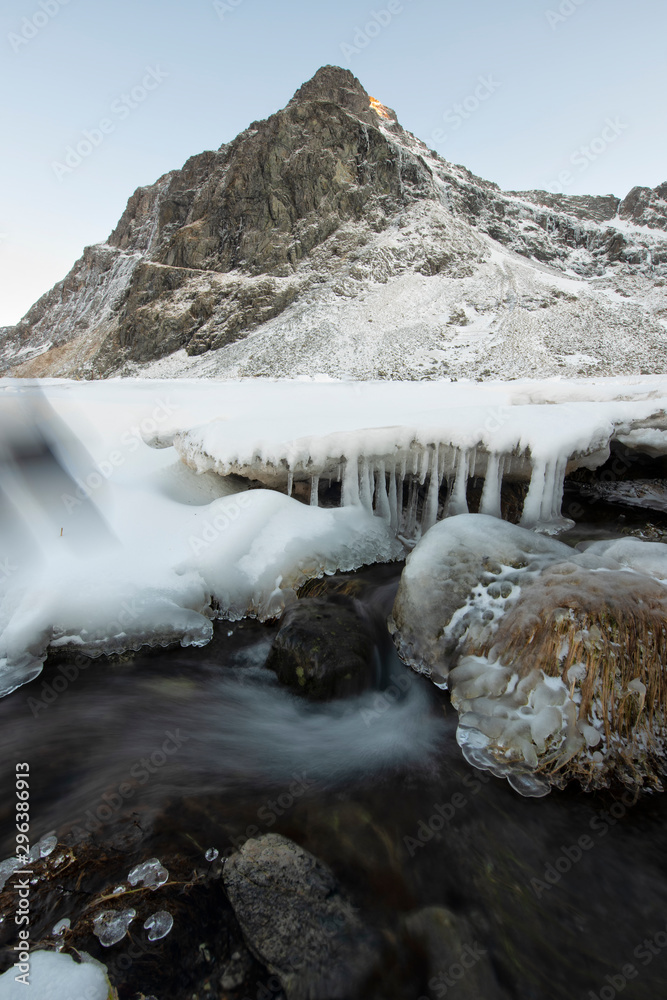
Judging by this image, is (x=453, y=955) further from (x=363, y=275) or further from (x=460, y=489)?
(x=363, y=275)

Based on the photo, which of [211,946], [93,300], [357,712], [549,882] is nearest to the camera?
[211,946]

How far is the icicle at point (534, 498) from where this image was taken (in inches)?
204

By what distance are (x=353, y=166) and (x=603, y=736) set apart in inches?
1803

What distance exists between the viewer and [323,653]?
349 cm

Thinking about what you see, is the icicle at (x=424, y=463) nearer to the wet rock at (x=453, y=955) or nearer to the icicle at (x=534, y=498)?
the icicle at (x=534, y=498)

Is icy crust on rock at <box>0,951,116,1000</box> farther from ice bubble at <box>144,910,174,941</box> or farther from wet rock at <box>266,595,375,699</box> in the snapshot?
wet rock at <box>266,595,375,699</box>

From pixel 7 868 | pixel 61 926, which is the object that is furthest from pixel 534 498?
pixel 7 868

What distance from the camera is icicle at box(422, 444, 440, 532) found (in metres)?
5.43

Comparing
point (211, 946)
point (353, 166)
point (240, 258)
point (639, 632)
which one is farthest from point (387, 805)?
point (353, 166)

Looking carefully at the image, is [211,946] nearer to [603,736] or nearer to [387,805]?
[387,805]

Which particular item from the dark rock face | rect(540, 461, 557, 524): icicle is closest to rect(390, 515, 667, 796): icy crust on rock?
rect(540, 461, 557, 524): icicle

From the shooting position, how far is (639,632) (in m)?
2.70

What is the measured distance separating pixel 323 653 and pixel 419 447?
9.50ft

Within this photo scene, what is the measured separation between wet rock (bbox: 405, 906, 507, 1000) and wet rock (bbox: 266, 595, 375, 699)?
1.59 metres
